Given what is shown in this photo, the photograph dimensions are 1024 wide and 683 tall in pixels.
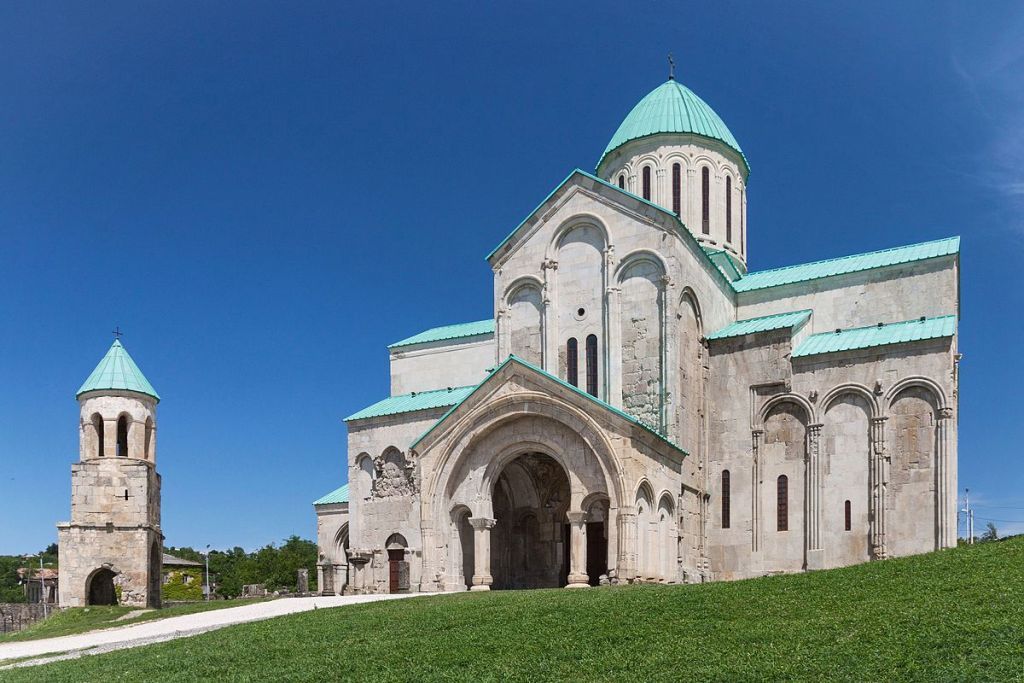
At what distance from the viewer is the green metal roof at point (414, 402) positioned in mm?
31875

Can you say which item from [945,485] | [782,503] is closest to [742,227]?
[782,503]

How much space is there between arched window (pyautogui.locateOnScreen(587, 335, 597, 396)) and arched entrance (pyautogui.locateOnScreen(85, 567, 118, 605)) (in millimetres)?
22629

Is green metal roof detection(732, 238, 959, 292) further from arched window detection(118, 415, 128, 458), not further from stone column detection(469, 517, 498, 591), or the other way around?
arched window detection(118, 415, 128, 458)

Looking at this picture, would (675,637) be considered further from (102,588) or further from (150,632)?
(102,588)

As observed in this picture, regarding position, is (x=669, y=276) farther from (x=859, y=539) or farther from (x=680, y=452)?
(x=859, y=539)

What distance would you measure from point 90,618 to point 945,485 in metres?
26.6

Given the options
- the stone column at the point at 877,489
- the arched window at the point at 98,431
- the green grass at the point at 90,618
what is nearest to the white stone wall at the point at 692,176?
the stone column at the point at 877,489

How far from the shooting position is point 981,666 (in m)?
9.59

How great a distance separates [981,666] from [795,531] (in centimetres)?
1611

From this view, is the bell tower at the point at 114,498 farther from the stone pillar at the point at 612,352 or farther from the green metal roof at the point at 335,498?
the stone pillar at the point at 612,352

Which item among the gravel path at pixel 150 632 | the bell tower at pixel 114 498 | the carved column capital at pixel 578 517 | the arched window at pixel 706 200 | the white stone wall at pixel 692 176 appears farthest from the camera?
the bell tower at pixel 114 498

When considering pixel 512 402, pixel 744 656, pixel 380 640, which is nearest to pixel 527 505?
pixel 512 402

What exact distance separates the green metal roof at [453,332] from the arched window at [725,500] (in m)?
10.1

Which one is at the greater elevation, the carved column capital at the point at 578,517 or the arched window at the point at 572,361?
the arched window at the point at 572,361
